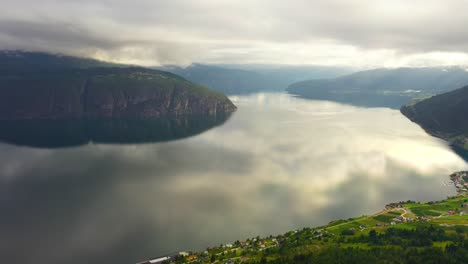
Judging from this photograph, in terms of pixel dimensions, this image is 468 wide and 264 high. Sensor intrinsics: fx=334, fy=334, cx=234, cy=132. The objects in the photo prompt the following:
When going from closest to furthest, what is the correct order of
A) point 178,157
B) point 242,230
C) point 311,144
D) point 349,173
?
point 242,230
point 349,173
point 178,157
point 311,144

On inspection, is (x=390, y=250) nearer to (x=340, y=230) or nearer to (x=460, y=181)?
(x=340, y=230)

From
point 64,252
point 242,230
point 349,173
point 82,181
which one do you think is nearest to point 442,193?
point 349,173

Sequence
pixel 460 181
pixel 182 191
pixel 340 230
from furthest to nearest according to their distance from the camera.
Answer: pixel 460 181, pixel 182 191, pixel 340 230

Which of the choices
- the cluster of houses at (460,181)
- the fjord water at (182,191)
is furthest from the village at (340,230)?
the cluster of houses at (460,181)

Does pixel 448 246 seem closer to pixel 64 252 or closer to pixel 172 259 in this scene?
pixel 172 259

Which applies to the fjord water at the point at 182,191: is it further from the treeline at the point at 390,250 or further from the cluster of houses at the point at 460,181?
the treeline at the point at 390,250

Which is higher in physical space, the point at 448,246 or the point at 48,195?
the point at 448,246

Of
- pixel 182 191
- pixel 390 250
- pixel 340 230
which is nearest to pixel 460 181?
pixel 340 230

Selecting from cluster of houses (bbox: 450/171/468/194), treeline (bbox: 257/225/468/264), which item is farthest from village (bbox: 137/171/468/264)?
cluster of houses (bbox: 450/171/468/194)
